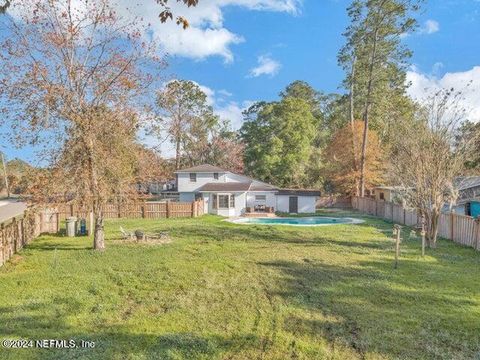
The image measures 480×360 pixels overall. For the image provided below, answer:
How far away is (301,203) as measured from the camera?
33000mm

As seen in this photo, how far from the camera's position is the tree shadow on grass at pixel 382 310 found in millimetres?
6418

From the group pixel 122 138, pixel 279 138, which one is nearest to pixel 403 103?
pixel 279 138

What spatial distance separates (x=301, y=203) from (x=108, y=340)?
27.7 meters

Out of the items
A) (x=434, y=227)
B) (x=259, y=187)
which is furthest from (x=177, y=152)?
(x=434, y=227)

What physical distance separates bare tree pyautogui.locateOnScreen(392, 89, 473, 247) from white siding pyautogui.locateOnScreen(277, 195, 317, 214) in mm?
16901

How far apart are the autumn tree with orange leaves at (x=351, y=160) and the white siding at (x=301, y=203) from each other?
5350 millimetres

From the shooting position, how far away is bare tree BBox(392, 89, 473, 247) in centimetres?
1463

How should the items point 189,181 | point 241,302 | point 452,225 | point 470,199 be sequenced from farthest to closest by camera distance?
point 189,181, point 470,199, point 452,225, point 241,302

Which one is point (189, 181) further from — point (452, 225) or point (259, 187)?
point (452, 225)

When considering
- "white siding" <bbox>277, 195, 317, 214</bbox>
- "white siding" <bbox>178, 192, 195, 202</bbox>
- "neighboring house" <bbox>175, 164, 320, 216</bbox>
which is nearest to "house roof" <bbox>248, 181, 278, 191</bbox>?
"neighboring house" <bbox>175, 164, 320, 216</bbox>

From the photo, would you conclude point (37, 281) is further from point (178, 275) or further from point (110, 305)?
point (178, 275)

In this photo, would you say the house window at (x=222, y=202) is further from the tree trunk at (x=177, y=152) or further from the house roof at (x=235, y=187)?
the tree trunk at (x=177, y=152)

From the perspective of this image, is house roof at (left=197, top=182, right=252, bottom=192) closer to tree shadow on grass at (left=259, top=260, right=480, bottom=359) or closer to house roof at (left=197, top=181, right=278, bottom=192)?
house roof at (left=197, top=181, right=278, bottom=192)

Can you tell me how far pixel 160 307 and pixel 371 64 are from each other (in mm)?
30522
